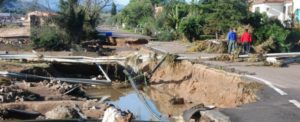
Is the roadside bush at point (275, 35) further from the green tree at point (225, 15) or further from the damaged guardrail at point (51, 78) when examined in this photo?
the damaged guardrail at point (51, 78)

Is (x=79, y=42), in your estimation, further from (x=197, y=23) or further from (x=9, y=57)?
(x=9, y=57)

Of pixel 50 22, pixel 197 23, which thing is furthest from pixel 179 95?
pixel 50 22

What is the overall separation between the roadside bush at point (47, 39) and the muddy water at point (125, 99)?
49.9ft

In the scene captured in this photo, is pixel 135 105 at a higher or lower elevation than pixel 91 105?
lower

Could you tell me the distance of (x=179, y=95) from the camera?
25781mm

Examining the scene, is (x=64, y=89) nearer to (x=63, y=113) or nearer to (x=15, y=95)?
(x=15, y=95)

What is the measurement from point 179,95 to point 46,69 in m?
7.62

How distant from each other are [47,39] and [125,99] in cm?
1785

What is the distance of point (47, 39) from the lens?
4266 cm

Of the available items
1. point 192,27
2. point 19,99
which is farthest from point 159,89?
point 192,27

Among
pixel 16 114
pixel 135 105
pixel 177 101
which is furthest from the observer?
pixel 135 105

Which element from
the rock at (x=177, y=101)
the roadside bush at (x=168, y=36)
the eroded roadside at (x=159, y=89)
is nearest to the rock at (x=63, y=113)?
the eroded roadside at (x=159, y=89)

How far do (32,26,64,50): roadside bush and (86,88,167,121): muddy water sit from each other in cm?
1522

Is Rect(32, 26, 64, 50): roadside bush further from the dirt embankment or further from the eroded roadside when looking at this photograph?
the dirt embankment
